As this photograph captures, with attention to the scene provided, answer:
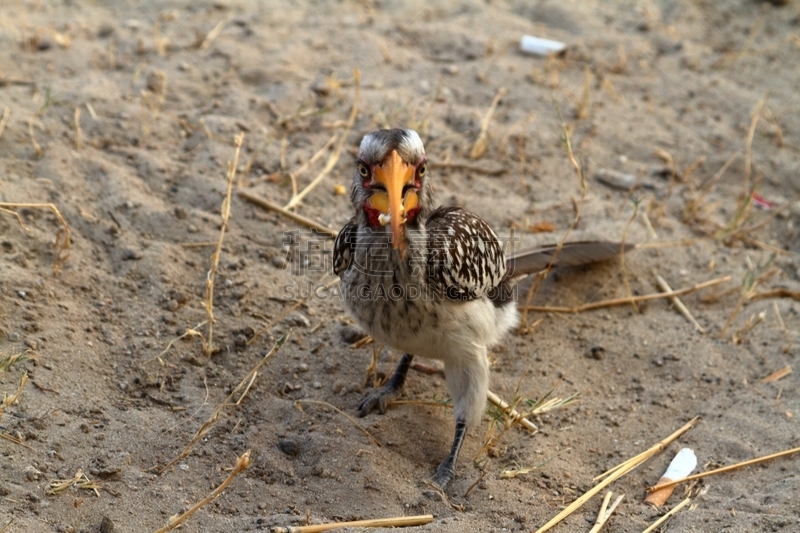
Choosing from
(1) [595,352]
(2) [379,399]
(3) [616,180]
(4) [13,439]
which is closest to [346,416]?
(2) [379,399]

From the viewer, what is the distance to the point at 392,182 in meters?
2.87

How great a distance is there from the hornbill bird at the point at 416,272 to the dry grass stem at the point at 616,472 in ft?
1.52

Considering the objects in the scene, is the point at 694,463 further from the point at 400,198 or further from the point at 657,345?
the point at 400,198

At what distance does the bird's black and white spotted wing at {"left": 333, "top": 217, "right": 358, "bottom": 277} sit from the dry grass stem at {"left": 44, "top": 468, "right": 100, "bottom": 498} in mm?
1284

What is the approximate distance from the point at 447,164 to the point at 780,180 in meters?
2.22

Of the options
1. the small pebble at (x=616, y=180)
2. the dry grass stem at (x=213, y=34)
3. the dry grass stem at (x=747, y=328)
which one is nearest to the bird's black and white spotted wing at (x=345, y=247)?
the dry grass stem at (x=747, y=328)

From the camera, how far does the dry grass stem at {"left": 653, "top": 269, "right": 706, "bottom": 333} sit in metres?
4.14

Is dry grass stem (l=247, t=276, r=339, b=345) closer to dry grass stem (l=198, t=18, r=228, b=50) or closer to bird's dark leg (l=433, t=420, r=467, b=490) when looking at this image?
bird's dark leg (l=433, t=420, r=467, b=490)

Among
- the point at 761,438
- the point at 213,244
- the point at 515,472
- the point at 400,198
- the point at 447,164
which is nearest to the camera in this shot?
the point at 400,198

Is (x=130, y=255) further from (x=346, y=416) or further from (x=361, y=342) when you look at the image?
(x=346, y=416)

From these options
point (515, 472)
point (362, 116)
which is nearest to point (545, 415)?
point (515, 472)

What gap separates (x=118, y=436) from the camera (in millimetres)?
2945

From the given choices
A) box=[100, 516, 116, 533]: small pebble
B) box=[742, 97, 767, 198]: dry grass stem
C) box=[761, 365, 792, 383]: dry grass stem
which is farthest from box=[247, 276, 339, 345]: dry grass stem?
box=[742, 97, 767, 198]: dry grass stem

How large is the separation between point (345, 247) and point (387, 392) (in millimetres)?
704
